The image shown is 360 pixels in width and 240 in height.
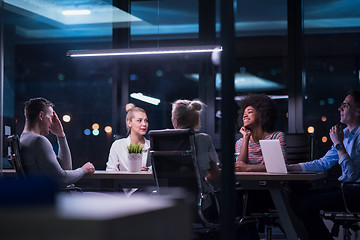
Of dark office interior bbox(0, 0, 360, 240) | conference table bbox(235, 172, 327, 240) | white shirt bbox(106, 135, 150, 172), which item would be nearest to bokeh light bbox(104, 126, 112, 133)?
dark office interior bbox(0, 0, 360, 240)

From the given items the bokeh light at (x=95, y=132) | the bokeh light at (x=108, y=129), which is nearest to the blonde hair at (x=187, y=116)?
the bokeh light at (x=108, y=129)

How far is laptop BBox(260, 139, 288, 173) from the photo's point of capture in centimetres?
409

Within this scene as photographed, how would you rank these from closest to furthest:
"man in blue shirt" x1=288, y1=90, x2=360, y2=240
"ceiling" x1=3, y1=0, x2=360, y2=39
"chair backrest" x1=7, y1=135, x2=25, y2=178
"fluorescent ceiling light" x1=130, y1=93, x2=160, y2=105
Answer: "chair backrest" x1=7, y1=135, x2=25, y2=178 → "man in blue shirt" x1=288, y1=90, x2=360, y2=240 → "fluorescent ceiling light" x1=130, y1=93, x2=160, y2=105 → "ceiling" x1=3, y1=0, x2=360, y2=39

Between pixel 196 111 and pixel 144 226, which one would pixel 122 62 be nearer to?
pixel 196 111

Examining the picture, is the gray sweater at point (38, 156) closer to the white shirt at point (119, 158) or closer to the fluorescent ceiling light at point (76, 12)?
the white shirt at point (119, 158)

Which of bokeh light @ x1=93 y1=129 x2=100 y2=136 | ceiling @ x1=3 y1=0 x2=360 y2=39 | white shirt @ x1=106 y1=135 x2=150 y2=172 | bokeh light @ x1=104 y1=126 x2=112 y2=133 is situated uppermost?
ceiling @ x1=3 y1=0 x2=360 y2=39

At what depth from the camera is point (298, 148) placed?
16.7 ft

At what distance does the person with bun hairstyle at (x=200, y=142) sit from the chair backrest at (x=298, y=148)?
1.26 m

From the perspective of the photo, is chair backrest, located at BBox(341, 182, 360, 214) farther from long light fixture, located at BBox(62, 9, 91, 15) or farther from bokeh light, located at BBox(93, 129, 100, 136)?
long light fixture, located at BBox(62, 9, 91, 15)

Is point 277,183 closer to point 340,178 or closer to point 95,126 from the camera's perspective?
point 340,178

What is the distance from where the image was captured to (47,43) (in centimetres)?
1023

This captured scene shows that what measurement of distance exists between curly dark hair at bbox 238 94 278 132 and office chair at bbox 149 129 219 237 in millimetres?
1530

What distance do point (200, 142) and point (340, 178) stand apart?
1284 mm

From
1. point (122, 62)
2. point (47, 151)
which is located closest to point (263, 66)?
point (122, 62)
